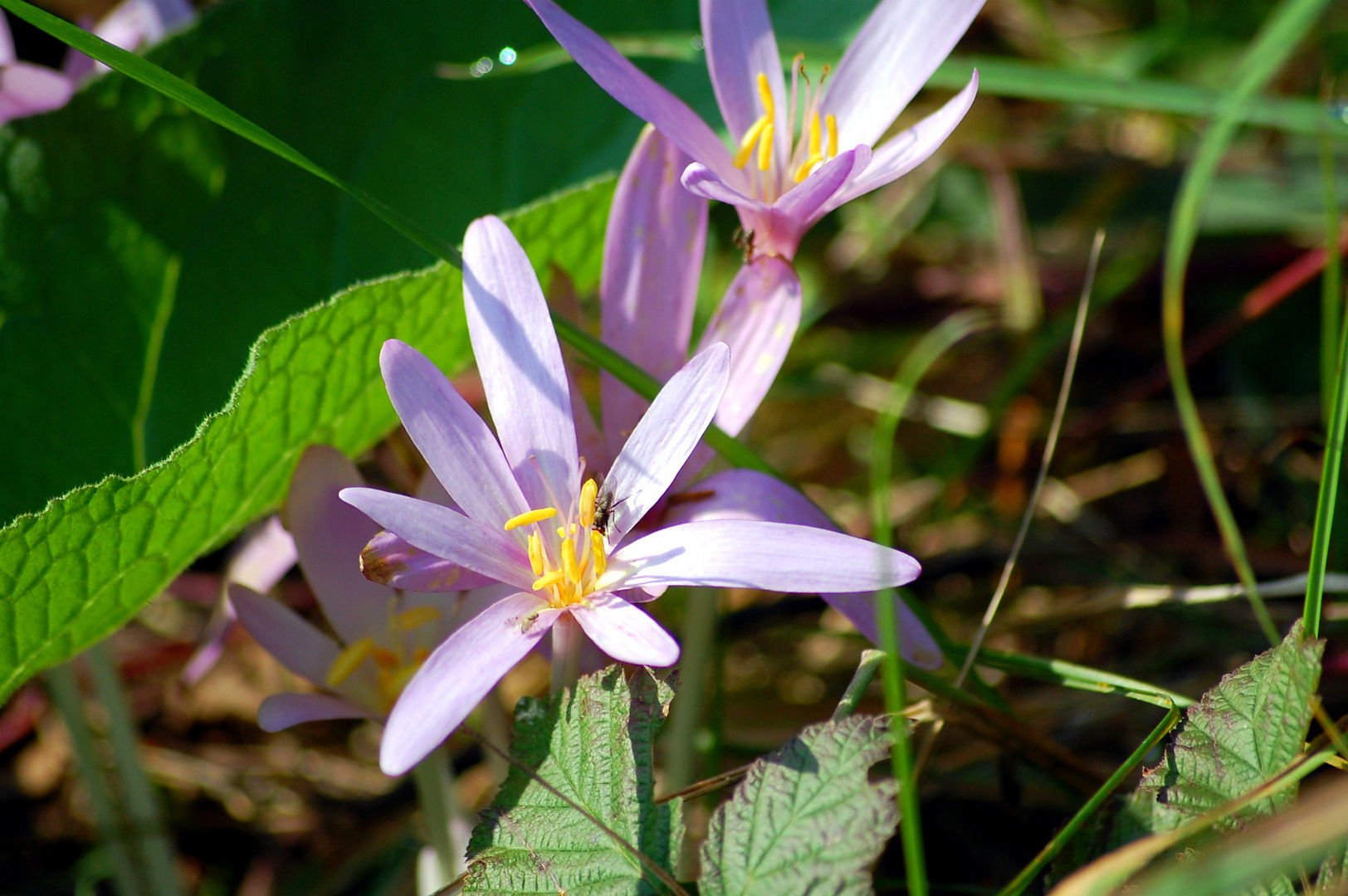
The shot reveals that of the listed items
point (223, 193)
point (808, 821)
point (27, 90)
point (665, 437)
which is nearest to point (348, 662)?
point (665, 437)

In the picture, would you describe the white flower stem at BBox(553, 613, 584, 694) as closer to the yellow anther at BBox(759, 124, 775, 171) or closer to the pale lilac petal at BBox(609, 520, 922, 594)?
the pale lilac petal at BBox(609, 520, 922, 594)

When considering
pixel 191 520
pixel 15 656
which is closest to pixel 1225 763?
pixel 191 520

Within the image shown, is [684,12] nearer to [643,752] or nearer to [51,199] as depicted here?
[51,199]

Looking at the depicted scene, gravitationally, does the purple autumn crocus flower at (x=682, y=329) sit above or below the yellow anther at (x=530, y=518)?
above

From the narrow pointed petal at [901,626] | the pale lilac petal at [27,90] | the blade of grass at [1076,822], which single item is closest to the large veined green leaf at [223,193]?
the pale lilac petal at [27,90]

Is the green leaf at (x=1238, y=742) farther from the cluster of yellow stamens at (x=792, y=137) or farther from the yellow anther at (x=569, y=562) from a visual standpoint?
the cluster of yellow stamens at (x=792, y=137)
